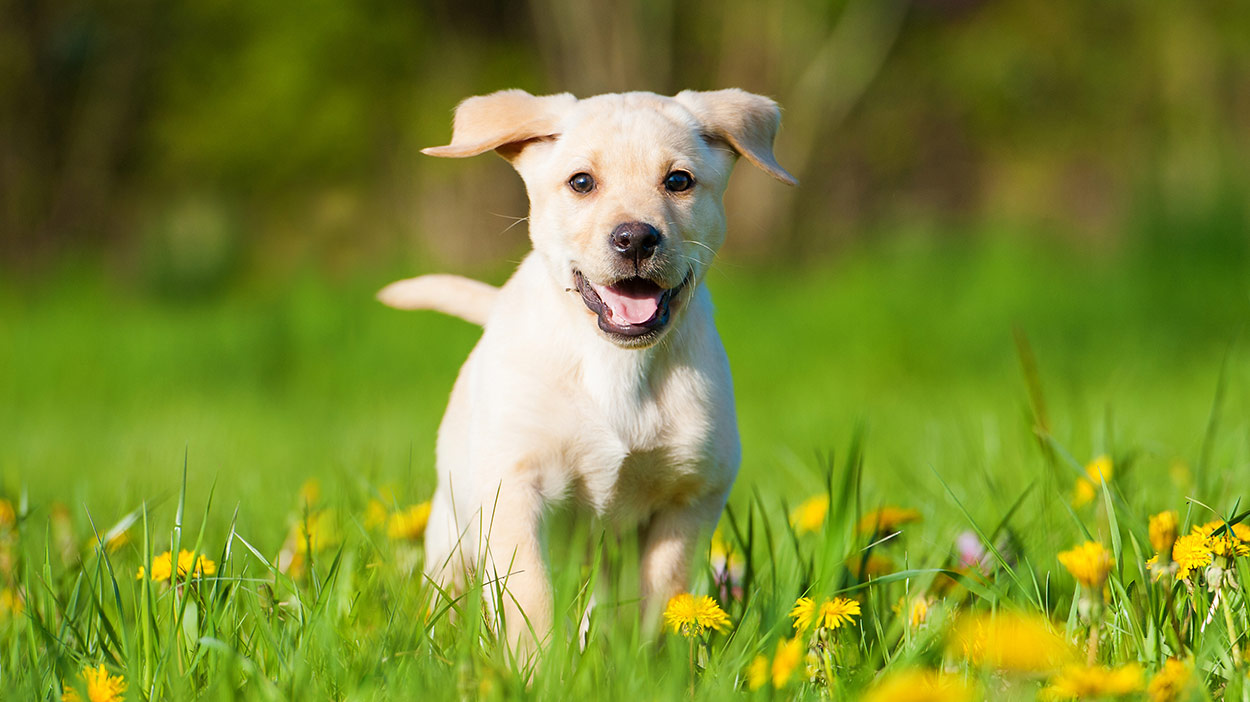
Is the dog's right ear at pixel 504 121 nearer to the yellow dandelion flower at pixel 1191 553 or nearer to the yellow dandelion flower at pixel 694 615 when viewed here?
the yellow dandelion flower at pixel 694 615

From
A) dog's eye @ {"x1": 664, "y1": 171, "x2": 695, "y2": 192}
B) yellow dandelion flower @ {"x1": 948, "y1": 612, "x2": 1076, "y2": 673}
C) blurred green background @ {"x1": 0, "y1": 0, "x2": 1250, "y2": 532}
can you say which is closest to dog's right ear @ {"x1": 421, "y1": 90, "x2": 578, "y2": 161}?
dog's eye @ {"x1": 664, "y1": 171, "x2": 695, "y2": 192}

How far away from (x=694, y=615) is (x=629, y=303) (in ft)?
2.34

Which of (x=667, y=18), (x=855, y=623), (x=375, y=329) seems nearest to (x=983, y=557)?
(x=855, y=623)

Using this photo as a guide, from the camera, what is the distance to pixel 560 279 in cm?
238

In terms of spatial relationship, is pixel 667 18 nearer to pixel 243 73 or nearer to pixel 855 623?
pixel 243 73

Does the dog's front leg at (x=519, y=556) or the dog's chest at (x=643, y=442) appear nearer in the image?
the dog's front leg at (x=519, y=556)

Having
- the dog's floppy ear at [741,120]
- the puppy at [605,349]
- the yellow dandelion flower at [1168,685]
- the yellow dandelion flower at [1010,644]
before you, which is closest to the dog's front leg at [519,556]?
the puppy at [605,349]

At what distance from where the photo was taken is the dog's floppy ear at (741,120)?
97.5 inches

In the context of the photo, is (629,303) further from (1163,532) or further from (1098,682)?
(1098,682)

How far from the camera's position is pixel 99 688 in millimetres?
1592

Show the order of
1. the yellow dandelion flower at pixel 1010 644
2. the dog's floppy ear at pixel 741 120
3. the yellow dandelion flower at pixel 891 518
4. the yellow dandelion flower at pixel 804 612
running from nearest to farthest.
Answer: the yellow dandelion flower at pixel 1010 644, the yellow dandelion flower at pixel 804 612, the yellow dandelion flower at pixel 891 518, the dog's floppy ear at pixel 741 120

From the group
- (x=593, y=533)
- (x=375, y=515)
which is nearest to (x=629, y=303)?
(x=593, y=533)

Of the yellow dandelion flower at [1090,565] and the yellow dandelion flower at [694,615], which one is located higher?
the yellow dandelion flower at [1090,565]

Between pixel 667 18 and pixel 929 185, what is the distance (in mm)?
A: 6006
